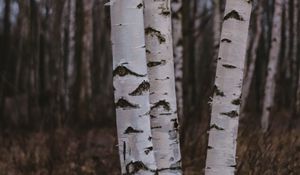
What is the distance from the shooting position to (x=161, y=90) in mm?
4031

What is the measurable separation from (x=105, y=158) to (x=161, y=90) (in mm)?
3938

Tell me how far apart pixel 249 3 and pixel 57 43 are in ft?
30.0

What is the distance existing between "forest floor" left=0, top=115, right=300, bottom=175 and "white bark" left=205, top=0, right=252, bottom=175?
146 centimetres

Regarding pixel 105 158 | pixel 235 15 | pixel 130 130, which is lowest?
pixel 105 158

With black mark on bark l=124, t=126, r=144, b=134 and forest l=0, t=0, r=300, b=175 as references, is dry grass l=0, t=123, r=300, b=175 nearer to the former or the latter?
forest l=0, t=0, r=300, b=175

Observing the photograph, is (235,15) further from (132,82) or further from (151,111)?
(132,82)

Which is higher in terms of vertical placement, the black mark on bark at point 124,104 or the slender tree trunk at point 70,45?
the slender tree trunk at point 70,45

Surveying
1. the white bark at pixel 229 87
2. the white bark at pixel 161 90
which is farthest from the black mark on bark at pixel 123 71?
the white bark at pixel 229 87

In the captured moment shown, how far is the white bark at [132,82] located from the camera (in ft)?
11.7

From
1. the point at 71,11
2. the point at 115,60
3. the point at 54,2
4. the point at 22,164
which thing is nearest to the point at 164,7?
the point at 115,60

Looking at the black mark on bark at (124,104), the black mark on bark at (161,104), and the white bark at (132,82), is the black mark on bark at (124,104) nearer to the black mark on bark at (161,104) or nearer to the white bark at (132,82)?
the white bark at (132,82)

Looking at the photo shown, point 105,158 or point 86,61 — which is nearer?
point 105,158

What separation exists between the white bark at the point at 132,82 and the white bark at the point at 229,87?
751 millimetres

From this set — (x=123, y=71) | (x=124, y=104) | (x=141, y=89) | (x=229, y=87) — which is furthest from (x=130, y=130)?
(x=229, y=87)
